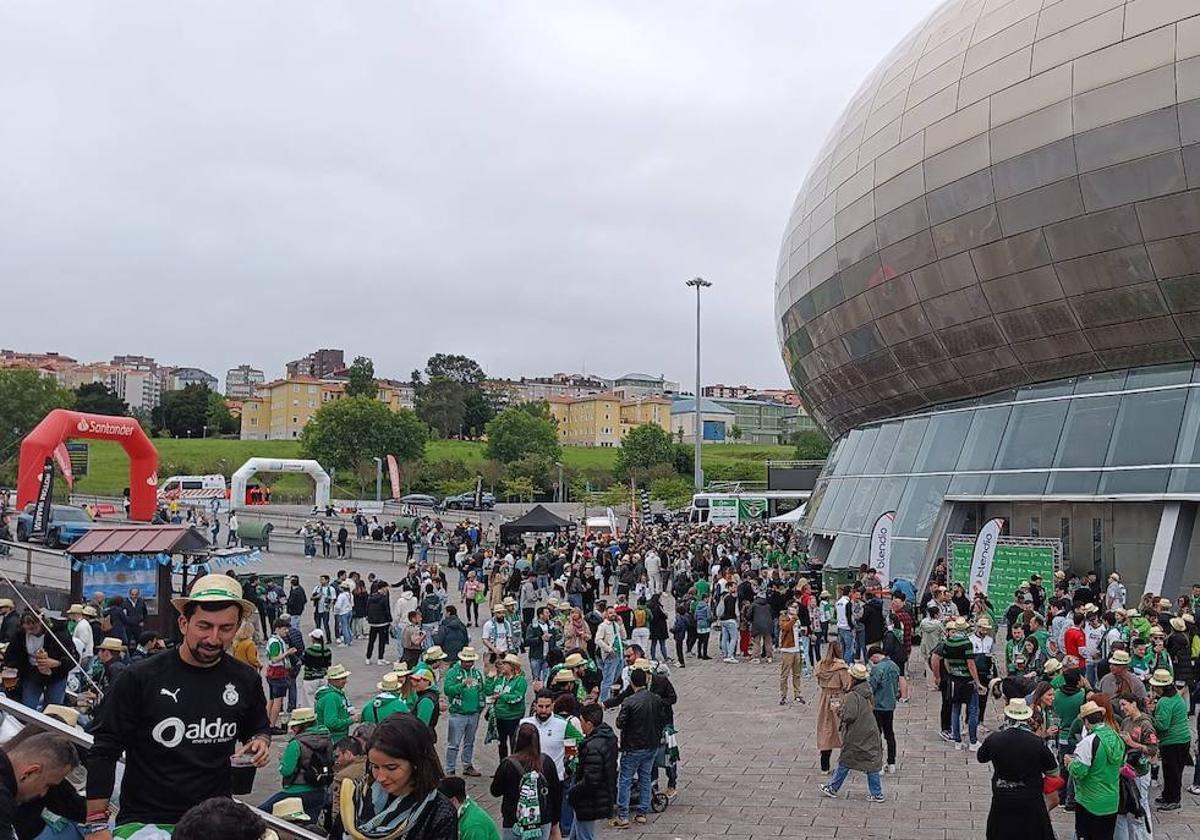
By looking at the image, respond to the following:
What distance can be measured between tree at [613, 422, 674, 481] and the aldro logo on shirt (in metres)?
95.6

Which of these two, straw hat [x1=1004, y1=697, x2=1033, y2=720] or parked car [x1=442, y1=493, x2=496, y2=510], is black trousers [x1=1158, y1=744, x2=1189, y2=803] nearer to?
straw hat [x1=1004, y1=697, x2=1033, y2=720]

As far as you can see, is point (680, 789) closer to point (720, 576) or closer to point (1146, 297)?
point (720, 576)

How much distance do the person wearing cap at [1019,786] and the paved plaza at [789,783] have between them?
2019mm

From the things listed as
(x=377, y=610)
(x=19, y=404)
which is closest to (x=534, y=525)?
(x=377, y=610)

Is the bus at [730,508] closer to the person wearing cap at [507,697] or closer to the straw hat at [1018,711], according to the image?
the person wearing cap at [507,697]

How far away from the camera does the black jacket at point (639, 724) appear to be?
9305 millimetres

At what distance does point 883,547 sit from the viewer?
2355cm

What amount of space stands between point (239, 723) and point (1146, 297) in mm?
19793

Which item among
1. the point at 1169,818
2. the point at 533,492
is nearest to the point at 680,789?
the point at 1169,818

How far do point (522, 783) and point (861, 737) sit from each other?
4.26m

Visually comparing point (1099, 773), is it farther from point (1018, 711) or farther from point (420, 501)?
point (420, 501)

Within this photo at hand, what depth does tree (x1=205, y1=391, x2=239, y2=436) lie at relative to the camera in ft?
452

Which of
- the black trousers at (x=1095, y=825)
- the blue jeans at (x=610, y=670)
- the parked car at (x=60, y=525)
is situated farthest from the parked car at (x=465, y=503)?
the black trousers at (x=1095, y=825)

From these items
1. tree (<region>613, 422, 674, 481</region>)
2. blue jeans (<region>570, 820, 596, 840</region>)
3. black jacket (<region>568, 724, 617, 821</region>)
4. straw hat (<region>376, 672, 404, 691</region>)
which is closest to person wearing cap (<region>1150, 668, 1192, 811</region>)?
black jacket (<region>568, 724, 617, 821</region>)
